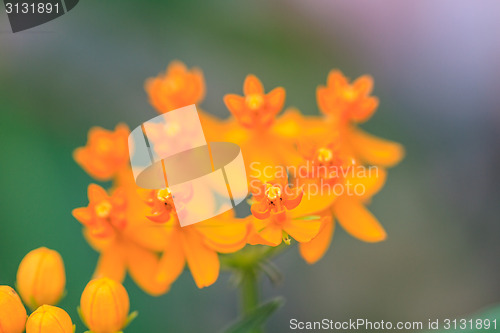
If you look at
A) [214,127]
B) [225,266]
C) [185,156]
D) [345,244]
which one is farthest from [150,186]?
[345,244]

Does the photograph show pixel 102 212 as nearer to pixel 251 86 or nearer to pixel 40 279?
pixel 40 279

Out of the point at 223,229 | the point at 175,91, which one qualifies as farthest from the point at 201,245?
the point at 175,91

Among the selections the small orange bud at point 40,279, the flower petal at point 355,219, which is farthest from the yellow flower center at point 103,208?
the flower petal at point 355,219

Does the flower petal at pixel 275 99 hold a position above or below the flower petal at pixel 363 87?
above

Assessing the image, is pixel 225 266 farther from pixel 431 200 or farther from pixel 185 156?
pixel 431 200

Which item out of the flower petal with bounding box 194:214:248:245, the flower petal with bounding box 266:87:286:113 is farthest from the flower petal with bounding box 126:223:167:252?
the flower petal with bounding box 266:87:286:113

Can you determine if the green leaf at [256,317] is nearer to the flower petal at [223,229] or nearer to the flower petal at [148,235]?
the flower petal at [223,229]

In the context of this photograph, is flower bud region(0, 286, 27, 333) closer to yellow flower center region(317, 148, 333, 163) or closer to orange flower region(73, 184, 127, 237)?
orange flower region(73, 184, 127, 237)
